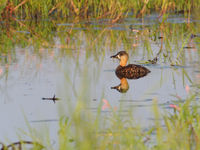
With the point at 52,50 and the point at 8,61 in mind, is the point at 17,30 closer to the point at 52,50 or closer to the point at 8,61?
the point at 52,50

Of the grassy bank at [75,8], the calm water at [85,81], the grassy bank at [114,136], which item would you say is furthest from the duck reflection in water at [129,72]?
the grassy bank at [75,8]

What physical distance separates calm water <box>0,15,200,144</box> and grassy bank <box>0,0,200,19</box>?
5.27 feet

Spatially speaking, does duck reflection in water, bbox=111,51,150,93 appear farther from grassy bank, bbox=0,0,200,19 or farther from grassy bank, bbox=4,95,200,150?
grassy bank, bbox=0,0,200,19

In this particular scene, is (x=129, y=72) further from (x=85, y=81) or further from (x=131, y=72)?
(x=85, y=81)

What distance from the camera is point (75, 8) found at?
1645 cm

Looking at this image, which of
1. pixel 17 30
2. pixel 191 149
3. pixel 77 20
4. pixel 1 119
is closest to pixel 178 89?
pixel 1 119

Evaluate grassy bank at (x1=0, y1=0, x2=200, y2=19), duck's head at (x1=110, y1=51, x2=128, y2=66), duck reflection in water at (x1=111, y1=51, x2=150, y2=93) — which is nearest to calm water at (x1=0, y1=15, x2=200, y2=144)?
duck reflection in water at (x1=111, y1=51, x2=150, y2=93)

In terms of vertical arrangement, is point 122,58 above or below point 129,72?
above

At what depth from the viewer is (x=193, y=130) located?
531cm

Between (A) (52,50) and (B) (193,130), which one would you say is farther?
(A) (52,50)

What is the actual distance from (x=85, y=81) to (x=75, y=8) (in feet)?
40.8

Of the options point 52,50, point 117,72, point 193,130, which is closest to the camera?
point 193,130

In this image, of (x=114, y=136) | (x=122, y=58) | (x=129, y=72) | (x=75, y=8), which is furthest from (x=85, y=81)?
(x=75, y=8)

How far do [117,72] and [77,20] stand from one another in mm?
7053
